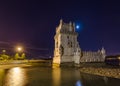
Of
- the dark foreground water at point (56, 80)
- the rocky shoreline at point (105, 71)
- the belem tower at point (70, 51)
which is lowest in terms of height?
the dark foreground water at point (56, 80)

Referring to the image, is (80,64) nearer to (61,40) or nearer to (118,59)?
(61,40)

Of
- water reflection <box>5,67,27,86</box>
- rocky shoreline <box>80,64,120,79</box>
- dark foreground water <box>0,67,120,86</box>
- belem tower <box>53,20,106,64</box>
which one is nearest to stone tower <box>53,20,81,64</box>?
belem tower <box>53,20,106,64</box>

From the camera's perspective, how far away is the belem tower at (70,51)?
237 feet

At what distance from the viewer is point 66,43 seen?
76.6m

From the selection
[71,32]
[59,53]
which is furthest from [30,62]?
[71,32]

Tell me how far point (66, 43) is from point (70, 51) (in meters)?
4.76

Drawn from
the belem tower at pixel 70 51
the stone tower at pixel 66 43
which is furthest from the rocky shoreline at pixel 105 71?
the stone tower at pixel 66 43

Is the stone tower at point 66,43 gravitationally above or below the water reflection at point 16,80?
above

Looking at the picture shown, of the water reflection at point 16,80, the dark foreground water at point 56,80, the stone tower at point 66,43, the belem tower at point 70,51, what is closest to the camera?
the dark foreground water at point 56,80

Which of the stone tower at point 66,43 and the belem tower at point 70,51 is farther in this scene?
the stone tower at point 66,43

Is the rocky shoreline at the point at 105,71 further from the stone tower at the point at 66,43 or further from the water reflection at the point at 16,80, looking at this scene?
the stone tower at the point at 66,43

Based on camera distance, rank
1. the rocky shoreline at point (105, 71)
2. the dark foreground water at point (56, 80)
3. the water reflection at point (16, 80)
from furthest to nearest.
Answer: the rocky shoreline at point (105, 71), the water reflection at point (16, 80), the dark foreground water at point (56, 80)

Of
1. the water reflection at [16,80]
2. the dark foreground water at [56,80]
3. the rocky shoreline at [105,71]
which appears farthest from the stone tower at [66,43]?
the dark foreground water at [56,80]

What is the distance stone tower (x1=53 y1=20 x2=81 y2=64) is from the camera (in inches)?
2857
